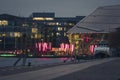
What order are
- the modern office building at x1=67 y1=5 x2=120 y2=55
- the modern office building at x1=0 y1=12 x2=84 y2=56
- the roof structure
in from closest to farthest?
the modern office building at x1=67 y1=5 x2=120 y2=55 → the roof structure → the modern office building at x1=0 y1=12 x2=84 y2=56

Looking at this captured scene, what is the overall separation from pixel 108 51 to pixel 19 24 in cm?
7786

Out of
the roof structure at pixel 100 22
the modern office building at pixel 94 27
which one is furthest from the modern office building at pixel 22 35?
the roof structure at pixel 100 22

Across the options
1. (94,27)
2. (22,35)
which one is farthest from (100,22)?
(22,35)

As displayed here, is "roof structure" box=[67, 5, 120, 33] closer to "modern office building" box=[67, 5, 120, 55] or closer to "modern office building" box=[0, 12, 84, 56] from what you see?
"modern office building" box=[67, 5, 120, 55]

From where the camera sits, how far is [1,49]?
132m

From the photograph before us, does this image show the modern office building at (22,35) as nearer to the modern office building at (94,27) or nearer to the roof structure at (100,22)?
the modern office building at (94,27)

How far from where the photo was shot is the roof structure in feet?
408

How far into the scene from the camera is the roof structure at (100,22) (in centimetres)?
12428

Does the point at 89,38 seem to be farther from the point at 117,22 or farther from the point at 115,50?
the point at 115,50

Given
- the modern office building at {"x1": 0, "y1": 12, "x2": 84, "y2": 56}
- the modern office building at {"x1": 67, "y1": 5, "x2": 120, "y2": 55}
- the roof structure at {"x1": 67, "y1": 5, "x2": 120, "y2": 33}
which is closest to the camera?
the modern office building at {"x1": 67, "y1": 5, "x2": 120, "y2": 55}

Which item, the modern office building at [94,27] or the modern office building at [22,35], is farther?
the modern office building at [22,35]

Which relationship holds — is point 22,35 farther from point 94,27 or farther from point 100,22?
point 100,22

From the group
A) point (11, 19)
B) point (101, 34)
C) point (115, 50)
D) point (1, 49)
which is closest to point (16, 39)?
point (1, 49)

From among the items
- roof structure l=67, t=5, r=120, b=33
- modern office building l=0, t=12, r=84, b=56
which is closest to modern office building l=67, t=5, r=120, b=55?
roof structure l=67, t=5, r=120, b=33
